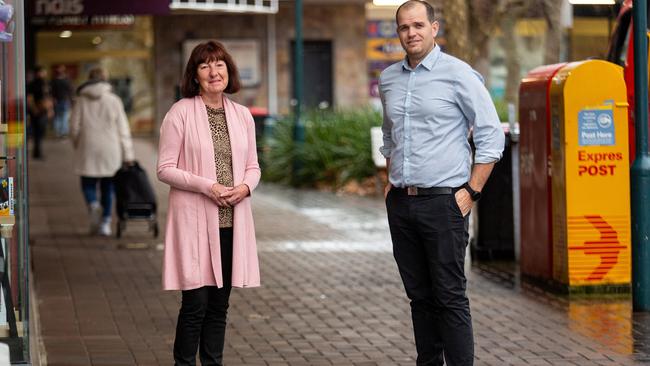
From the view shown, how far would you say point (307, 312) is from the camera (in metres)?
10.1

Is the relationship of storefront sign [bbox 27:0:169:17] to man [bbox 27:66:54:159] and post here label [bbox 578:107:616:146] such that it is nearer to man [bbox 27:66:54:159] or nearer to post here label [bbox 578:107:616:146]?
post here label [bbox 578:107:616:146]

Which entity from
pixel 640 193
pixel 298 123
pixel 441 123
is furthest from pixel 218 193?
pixel 298 123

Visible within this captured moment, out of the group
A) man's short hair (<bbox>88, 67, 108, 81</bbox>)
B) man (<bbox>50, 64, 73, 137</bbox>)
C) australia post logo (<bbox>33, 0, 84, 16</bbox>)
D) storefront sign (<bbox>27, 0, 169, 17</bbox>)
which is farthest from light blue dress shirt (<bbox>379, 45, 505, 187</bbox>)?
man (<bbox>50, 64, 73, 137</bbox>)

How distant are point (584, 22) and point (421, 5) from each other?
19291 mm

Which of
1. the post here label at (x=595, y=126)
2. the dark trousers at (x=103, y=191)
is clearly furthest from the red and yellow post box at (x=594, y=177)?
the dark trousers at (x=103, y=191)

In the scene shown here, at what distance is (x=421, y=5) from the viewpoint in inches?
265

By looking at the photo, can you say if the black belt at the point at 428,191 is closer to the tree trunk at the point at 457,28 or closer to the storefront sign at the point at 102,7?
the storefront sign at the point at 102,7

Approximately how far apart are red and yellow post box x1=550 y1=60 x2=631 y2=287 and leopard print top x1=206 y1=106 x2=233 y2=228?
3.85 metres

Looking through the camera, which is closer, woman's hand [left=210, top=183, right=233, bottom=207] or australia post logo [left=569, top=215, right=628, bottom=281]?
woman's hand [left=210, top=183, right=233, bottom=207]

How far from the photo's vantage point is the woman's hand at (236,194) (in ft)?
22.7

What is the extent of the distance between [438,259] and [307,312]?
342 centimetres

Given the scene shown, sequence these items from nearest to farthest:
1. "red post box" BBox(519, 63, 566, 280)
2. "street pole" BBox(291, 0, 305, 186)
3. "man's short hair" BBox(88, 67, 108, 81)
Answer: "red post box" BBox(519, 63, 566, 280) < "man's short hair" BBox(88, 67, 108, 81) < "street pole" BBox(291, 0, 305, 186)

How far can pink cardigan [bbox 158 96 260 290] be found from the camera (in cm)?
697

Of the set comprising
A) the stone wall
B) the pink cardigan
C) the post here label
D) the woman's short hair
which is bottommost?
the pink cardigan
